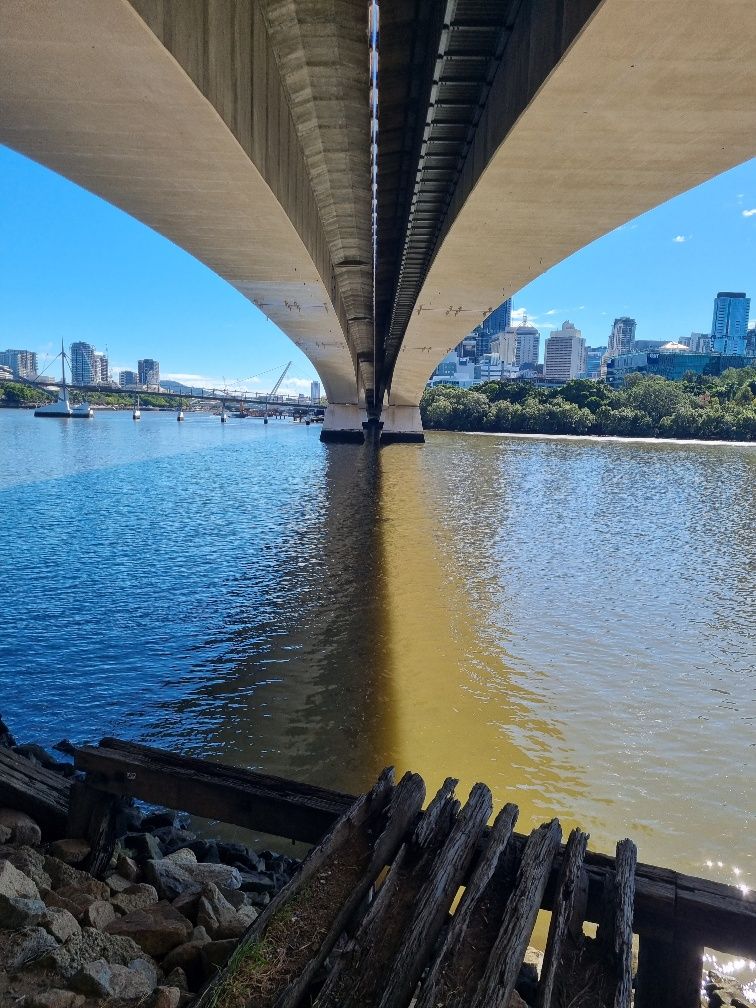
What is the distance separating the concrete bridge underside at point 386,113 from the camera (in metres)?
5.09

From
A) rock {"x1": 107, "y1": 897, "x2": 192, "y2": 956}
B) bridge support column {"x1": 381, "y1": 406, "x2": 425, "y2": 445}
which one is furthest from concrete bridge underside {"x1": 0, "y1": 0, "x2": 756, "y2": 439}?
bridge support column {"x1": 381, "y1": 406, "x2": 425, "y2": 445}

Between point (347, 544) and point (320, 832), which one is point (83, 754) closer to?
point (320, 832)

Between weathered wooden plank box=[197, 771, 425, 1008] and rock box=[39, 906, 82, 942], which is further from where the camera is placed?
rock box=[39, 906, 82, 942]

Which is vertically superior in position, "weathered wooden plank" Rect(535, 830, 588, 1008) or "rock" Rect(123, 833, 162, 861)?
"weathered wooden plank" Rect(535, 830, 588, 1008)

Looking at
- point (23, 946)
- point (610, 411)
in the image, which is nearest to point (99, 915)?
point (23, 946)

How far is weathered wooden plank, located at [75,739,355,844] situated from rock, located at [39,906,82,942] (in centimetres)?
89

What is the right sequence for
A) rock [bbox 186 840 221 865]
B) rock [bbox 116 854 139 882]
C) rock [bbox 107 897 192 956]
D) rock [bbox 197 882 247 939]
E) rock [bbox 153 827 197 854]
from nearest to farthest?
rock [bbox 107 897 192 956] → rock [bbox 197 882 247 939] → rock [bbox 116 854 139 882] → rock [bbox 186 840 221 865] → rock [bbox 153 827 197 854]

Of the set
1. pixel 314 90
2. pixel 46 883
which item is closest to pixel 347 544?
pixel 314 90

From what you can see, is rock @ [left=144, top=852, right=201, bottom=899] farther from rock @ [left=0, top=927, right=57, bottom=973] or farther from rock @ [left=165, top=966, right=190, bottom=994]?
rock @ [left=0, top=927, right=57, bottom=973]

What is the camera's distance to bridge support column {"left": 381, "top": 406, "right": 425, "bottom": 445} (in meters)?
56.6

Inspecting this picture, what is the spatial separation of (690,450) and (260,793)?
194 ft

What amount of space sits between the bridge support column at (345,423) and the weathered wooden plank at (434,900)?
54.2 meters

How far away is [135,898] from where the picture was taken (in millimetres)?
3893

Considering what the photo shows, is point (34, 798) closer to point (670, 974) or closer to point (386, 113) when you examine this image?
point (670, 974)
